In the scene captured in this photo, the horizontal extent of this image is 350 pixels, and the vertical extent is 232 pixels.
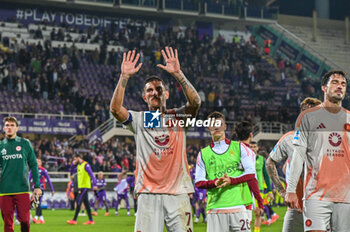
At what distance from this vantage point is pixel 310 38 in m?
54.5

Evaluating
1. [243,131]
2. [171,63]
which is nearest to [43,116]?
[243,131]

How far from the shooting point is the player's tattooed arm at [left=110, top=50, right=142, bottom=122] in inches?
230

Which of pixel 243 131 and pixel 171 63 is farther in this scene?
pixel 243 131

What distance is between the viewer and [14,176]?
9.73m

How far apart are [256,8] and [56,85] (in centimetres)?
2321

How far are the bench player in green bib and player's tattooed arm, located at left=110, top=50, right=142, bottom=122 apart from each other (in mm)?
1725

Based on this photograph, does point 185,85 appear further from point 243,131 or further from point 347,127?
point 243,131

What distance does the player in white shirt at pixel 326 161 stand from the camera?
6047 mm

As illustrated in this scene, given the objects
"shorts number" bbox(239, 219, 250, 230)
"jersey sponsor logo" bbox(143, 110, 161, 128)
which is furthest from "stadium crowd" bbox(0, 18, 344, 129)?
"jersey sponsor logo" bbox(143, 110, 161, 128)

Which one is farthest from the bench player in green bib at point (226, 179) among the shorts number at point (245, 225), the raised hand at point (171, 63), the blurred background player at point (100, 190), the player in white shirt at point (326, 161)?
the blurred background player at point (100, 190)

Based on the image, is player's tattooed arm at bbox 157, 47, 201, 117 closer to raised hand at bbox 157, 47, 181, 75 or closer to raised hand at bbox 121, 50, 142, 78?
raised hand at bbox 157, 47, 181, 75

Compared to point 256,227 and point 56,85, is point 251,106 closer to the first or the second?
point 56,85

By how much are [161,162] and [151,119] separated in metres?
0.42

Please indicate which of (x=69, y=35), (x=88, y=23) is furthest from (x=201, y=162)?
(x=88, y=23)
